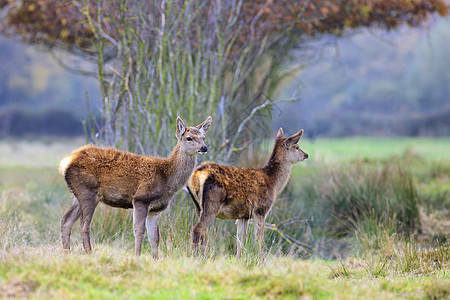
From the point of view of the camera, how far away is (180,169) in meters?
6.84

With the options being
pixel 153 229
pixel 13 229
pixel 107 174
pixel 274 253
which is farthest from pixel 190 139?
pixel 13 229

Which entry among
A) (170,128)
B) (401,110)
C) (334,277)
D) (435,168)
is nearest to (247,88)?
(170,128)

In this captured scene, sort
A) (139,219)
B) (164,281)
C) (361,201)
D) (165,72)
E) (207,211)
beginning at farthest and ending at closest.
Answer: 1. (361,201)
2. (165,72)
3. (207,211)
4. (139,219)
5. (164,281)

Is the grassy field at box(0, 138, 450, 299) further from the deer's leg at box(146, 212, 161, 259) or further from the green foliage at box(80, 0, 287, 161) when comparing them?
the green foliage at box(80, 0, 287, 161)

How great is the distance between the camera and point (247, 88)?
11703mm

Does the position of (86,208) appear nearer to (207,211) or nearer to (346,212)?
(207,211)

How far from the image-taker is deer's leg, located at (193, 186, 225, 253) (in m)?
6.75

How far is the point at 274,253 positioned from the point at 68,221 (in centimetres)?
287

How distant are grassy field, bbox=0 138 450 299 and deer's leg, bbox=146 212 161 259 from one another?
176 millimetres

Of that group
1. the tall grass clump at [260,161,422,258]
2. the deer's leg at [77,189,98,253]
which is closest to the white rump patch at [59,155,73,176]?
the deer's leg at [77,189,98,253]

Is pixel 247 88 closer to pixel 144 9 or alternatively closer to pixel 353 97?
pixel 144 9

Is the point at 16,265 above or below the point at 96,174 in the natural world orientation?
below

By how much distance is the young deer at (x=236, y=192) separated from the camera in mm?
6821

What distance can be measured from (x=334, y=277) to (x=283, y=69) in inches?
244
